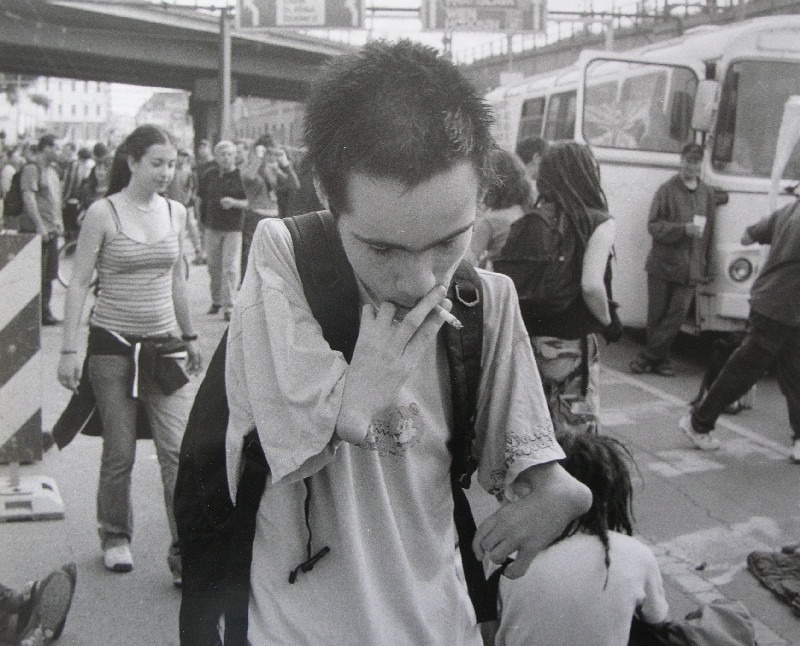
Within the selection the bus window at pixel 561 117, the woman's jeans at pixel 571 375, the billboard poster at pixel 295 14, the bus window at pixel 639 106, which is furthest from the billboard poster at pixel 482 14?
the woman's jeans at pixel 571 375

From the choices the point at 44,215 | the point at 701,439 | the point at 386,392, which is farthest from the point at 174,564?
the point at 44,215

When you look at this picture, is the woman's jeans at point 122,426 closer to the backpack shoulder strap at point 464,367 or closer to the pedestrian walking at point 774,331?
the backpack shoulder strap at point 464,367

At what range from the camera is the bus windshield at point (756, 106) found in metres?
8.44

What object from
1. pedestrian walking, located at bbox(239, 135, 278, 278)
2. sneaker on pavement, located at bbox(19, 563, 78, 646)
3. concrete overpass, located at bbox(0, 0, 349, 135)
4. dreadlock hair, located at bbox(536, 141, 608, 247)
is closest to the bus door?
pedestrian walking, located at bbox(239, 135, 278, 278)

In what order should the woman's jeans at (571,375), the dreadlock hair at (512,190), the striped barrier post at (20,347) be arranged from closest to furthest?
the woman's jeans at (571,375) < the striped barrier post at (20,347) < the dreadlock hair at (512,190)

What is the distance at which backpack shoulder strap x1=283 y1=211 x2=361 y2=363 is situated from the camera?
1.30m

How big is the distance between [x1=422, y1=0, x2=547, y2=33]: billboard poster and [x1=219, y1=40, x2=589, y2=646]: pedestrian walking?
19.8m

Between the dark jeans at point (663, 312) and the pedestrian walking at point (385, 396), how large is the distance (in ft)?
23.9

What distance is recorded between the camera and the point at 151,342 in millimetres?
4129

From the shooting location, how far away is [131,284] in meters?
4.13

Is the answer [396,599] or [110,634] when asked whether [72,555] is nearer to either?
[110,634]

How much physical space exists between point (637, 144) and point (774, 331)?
394 centimetres

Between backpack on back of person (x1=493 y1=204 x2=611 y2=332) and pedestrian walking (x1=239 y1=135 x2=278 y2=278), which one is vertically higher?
pedestrian walking (x1=239 y1=135 x2=278 y2=278)

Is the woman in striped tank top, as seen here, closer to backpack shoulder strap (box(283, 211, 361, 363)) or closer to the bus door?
backpack shoulder strap (box(283, 211, 361, 363))
